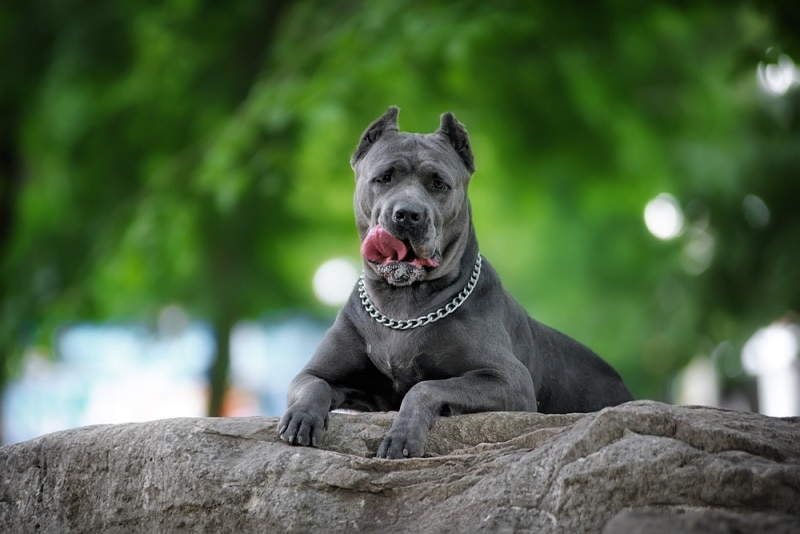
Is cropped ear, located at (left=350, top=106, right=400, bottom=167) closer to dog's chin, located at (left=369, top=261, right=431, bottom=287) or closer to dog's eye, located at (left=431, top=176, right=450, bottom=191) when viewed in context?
dog's eye, located at (left=431, top=176, right=450, bottom=191)

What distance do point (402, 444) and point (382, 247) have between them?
109 centimetres

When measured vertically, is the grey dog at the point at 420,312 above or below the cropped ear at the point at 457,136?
below

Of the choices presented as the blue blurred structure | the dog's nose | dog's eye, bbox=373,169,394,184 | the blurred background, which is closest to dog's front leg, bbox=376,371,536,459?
the dog's nose

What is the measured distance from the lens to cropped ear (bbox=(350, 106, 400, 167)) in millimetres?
6000

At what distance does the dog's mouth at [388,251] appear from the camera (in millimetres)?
5340

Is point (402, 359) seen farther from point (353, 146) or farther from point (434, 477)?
point (353, 146)

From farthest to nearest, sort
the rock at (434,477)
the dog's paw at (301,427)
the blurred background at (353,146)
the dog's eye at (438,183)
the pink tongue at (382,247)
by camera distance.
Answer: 1. the blurred background at (353,146)
2. the dog's eye at (438,183)
3. the pink tongue at (382,247)
4. the dog's paw at (301,427)
5. the rock at (434,477)

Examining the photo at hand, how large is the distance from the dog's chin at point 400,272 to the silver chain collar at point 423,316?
7.8 inches

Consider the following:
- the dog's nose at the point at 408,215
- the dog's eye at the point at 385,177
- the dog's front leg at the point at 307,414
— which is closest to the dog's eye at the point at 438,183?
the dog's eye at the point at 385,177

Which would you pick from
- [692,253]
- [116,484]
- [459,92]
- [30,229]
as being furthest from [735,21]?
[116,484]

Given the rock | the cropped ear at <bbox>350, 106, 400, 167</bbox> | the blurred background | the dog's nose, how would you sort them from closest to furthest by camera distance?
the rock, the dog's nose, the cropped ear at <bbox>350, 106, 400, 167</bbox>, the blurred background

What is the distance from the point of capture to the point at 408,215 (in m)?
5.25

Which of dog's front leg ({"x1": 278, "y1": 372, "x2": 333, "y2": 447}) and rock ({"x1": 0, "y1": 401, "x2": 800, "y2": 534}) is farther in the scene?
dog's front leg ({"x1": 278, "y1": 372, "x2": 333, "y2": 447})

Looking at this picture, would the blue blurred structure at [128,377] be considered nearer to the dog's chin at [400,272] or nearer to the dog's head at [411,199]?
the dog's head at [411,199]
